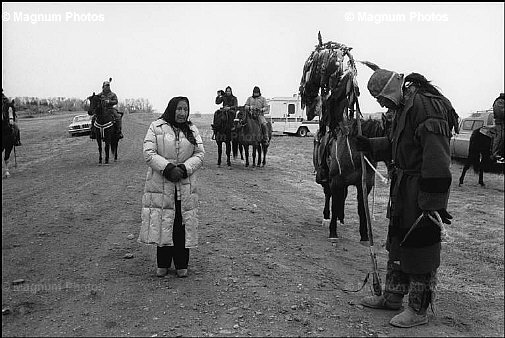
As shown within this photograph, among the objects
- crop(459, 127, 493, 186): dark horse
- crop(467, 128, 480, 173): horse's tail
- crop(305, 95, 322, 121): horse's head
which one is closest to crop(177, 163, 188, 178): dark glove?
crop(305, 95, 322, 121): horse's head

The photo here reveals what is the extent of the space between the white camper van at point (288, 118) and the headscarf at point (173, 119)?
92.6 ft

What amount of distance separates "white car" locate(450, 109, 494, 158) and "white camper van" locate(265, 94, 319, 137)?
1430 cm

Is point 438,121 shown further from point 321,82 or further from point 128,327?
point 128,327

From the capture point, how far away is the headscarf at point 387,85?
4.67 m

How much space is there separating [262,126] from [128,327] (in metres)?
12.3

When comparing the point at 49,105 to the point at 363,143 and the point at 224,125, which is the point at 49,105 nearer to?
the point at 224,125

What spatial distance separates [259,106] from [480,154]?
22.2ft

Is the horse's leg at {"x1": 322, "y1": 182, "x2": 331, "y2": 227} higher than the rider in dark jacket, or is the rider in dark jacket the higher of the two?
the rider in dark jacket

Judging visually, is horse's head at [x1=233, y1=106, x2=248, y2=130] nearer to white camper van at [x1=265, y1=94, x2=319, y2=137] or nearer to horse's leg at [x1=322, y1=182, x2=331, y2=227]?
horse's leg at [x1=322, y1=182, x2=331, y2=227]

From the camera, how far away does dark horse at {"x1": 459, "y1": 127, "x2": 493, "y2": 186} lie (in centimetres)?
1502

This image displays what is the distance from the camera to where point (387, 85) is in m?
4.69

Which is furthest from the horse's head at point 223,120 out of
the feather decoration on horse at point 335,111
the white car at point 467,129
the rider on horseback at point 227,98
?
the white car at point 467,129

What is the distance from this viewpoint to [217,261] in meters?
6.24

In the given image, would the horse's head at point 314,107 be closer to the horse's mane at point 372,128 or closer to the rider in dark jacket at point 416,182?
the horse's mane at point 372,128
